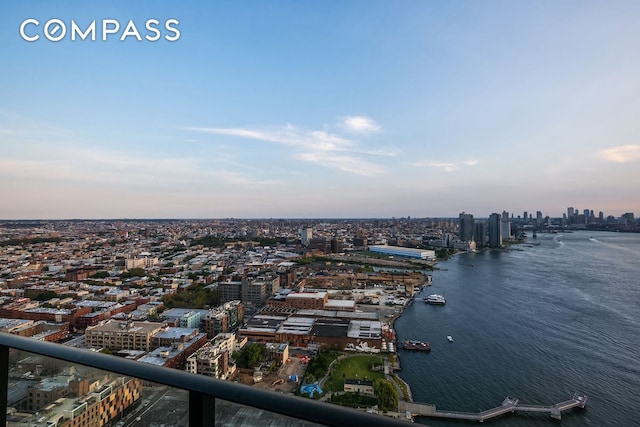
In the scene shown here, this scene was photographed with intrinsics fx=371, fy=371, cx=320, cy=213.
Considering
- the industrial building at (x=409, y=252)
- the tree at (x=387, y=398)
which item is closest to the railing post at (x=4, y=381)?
the tree at (x=387, y=398)

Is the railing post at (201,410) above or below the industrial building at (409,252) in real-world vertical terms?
above

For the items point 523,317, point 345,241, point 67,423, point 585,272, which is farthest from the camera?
point 345,241

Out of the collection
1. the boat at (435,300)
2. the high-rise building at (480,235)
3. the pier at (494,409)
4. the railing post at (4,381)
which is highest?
the railing post at (4,381)

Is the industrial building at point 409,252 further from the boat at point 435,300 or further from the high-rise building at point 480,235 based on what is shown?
the boat at point 435,300

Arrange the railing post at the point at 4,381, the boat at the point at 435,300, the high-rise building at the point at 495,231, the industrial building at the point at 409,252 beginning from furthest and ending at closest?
the high-rise building at the point at 495,231 < the industrial building at the point at 409,252 < the boat at the point at 435,300 < the railing post at the point at 4,381

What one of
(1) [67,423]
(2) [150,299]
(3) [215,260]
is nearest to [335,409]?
(1) [67,423]

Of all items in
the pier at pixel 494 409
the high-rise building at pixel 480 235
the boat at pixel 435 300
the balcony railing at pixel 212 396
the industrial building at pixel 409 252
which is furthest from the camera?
the high-rise building at pixel 480 235

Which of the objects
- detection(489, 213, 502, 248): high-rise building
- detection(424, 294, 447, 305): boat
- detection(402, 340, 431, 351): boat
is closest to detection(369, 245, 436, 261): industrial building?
detection(489, 213, 502, 248): high-rise building

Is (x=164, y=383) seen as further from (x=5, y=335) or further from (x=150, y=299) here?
(x=150, y=299)
